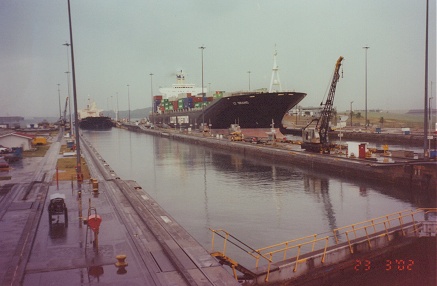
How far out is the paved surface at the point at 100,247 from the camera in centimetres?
1216

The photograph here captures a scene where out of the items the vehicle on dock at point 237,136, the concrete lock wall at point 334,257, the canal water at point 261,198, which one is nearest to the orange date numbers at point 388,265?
the concrete lock wall at point 334,257

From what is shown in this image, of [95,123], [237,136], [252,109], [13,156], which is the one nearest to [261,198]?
[13,156]

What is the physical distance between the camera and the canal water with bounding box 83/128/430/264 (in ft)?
75.8

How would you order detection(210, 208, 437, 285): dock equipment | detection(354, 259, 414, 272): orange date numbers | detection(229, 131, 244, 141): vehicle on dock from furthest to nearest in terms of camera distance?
detection(229, 131, 244, 141): vehicle on dock, detection(354, 259, 414, 272): orange date numbers, detection(210, 208, 437, 285): dock equipment

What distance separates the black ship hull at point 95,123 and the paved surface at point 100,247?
141 meters

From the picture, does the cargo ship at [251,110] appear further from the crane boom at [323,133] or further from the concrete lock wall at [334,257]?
the concrete lock wall at [334,257]

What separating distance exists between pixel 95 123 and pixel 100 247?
515 ft

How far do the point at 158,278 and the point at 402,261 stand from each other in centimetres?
1091

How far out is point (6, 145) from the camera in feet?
177

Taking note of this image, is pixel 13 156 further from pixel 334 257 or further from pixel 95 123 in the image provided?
pixel 95 123

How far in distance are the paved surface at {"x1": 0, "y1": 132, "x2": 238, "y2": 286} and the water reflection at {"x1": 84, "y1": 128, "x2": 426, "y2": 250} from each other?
13.1ft

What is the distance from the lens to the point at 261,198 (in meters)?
31.1

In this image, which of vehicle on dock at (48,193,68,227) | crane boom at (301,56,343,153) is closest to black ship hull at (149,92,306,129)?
crane boom at (301,56,343,153)

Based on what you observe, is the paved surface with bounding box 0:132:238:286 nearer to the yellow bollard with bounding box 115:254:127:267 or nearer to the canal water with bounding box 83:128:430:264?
the yellow bollard with bounding box 115:254:127:267
